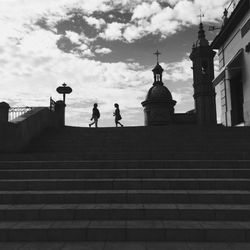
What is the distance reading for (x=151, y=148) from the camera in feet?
31.3

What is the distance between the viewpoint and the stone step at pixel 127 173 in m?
6.87

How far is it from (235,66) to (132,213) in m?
14.1

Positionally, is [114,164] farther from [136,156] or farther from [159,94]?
[159,94]

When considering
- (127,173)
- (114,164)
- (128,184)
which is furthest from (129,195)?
(114,164)

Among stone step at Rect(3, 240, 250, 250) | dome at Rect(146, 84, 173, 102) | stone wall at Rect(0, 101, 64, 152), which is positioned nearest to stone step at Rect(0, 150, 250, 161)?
stone wall at Rect(0, 101, 64, 152)

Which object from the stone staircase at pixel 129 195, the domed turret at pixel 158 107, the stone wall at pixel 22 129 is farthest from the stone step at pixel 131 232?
the domed turret at pixel 158 107

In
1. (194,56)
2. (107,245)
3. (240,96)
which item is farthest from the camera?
(194,56)

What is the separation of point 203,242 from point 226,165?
3.24 metres

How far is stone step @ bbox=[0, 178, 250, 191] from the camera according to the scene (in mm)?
6340

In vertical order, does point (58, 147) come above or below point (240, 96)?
below

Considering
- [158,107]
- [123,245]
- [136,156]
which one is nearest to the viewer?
[123,245]

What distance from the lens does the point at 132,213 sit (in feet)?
17.6

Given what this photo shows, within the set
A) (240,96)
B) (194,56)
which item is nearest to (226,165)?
A: (240,96)

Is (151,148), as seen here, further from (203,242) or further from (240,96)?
(240,96)
